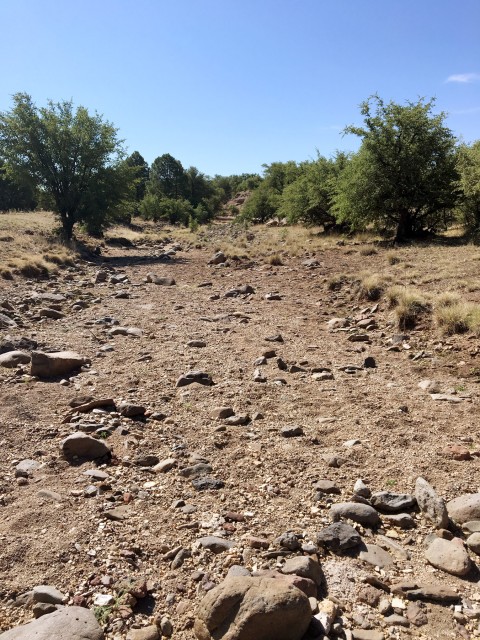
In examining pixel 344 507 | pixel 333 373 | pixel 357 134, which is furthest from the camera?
pixel 357 134

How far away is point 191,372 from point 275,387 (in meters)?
1.23

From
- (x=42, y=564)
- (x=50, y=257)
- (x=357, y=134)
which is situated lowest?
(x=42, y=564)

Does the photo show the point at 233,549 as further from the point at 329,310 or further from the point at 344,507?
the point at 329,310

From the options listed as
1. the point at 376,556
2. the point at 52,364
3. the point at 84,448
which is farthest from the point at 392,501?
the point at 52,364

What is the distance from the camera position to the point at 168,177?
61.8 meters

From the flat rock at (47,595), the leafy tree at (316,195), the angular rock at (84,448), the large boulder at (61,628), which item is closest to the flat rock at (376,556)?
the large boulder at (61,628)

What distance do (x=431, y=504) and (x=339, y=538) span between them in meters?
0.82

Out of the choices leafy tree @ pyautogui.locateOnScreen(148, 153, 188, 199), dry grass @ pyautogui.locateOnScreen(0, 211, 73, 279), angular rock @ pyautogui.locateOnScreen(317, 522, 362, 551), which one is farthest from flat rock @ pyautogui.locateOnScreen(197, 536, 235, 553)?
leafy tree @ pyautogui.locateOnScreen(148, 153, 188, 199)

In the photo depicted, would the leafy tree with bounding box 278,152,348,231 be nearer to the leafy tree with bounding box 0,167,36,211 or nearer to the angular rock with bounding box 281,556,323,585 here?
the angular rock with bounding box 281,556,323,585

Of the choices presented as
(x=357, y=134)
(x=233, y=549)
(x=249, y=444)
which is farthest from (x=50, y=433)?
(x=357, y=134)

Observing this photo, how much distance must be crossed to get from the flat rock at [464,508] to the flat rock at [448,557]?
1.08ft

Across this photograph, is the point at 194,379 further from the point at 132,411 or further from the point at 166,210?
the point at 166,210

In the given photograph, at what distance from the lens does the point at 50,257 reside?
18.7m

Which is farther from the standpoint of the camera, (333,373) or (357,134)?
(357,134)
